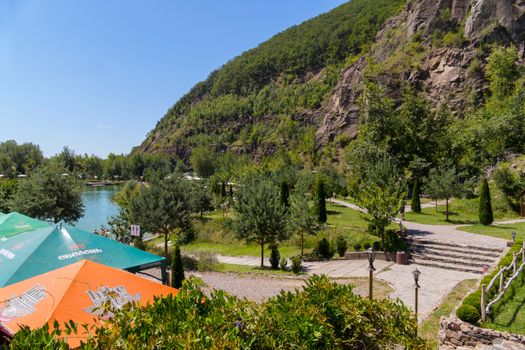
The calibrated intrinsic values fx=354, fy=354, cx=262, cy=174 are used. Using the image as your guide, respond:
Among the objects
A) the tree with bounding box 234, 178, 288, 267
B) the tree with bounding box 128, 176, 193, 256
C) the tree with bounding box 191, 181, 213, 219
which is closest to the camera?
the tree with bounding box 234, 178, 288, 267

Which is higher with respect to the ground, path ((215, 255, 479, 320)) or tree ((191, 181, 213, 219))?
tree ((191, 181, 213, 219))

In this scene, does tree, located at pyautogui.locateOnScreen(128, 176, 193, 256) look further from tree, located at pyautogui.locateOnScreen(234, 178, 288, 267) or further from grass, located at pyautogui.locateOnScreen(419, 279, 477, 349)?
grass, located at pyautogui.locateOnScreen(419, 279, 477, 349)

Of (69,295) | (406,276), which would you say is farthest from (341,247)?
(69,295)

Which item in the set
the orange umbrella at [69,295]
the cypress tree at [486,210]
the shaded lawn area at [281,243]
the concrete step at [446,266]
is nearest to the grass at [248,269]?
the shaded lawn area at [281,243]

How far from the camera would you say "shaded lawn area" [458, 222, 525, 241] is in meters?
19.0

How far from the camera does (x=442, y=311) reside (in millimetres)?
10562

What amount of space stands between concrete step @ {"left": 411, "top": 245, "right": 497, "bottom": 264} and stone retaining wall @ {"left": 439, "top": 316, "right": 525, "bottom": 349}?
336 inches

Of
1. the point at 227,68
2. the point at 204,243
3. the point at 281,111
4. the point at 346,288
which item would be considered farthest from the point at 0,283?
the point at 227,68

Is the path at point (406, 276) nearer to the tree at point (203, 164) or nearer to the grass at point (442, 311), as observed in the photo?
the grass at point (442, 311)

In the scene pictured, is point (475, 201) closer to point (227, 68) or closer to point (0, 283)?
point (0, 283)

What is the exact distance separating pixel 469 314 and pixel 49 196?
23757mm

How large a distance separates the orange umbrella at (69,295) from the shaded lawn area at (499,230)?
62.4ft

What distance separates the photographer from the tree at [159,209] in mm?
19672

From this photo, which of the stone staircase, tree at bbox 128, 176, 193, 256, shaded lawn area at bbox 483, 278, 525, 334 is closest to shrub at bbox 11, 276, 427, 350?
shaded lawn area at bbox 483, 278, 525, 334
